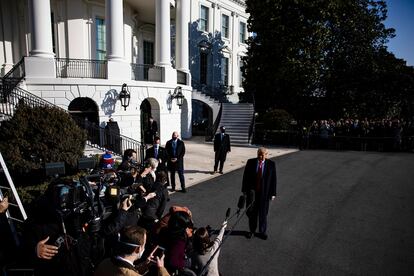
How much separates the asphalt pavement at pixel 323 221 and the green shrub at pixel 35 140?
3811 millimetres

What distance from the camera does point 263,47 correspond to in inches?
928

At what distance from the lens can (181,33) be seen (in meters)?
21.2

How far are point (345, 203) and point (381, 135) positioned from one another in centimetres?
1230

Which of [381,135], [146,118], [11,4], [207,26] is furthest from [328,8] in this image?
[11,4]

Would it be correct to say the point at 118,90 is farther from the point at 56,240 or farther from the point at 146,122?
the point at 56,240

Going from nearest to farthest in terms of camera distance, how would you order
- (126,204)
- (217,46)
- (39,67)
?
1. (126,204)
2. (39,67)
3. (217,46)

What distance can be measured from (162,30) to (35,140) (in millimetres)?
11586

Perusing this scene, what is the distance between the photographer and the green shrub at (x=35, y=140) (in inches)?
347

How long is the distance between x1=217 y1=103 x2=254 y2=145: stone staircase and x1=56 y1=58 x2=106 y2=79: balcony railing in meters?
9.32

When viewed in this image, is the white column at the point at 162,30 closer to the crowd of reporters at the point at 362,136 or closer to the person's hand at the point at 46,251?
the crowd of reporters at the point at 362,136

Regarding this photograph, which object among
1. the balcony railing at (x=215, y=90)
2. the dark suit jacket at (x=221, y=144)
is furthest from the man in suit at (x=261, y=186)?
the balcony railing at (x=215, y=90)

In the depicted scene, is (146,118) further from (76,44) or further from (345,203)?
(345,203)

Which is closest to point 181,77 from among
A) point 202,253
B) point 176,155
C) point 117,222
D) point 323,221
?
point 176,155

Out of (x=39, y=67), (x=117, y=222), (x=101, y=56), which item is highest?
(x=101, y=56)
